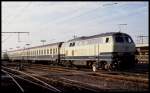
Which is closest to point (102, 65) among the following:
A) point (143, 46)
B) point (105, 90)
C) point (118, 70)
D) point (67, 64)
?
point (118, 70)

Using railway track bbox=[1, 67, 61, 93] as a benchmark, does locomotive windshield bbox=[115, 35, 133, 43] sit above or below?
above

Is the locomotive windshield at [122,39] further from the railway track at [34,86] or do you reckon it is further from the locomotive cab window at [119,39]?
the railway track at [34,86]

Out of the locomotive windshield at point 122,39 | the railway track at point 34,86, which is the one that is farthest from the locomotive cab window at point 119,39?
the railway track at point 34,86

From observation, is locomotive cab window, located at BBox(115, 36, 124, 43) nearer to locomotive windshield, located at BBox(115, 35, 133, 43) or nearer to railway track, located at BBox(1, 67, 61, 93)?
locomotive windshield, located at BBox(115, 35, 133, 43)

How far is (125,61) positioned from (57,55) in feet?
55.7

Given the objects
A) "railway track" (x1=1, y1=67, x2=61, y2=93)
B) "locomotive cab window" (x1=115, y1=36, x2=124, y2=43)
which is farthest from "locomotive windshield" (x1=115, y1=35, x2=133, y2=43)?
"railway track" (x1=1, y1=67, x2=61, y2=93)

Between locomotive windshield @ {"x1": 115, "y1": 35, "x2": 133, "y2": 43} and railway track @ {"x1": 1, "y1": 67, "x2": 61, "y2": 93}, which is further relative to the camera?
locomotive windshield @ {"x1": 115, "y1": 35, "x2": 133, "y2": 43}

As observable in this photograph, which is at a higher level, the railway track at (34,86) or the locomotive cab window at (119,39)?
the locomotive cab window at (119,39)

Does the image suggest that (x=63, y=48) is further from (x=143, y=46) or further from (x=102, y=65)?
(x=143, y=46)

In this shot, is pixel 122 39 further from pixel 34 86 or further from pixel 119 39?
pixel 34 86

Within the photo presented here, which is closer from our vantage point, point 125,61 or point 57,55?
point 125,61

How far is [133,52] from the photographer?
26938 millimetres

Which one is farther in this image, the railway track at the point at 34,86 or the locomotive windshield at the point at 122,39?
the locomotive windshield at the point at 122,39

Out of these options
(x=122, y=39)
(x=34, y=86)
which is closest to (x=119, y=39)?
(x=122, y=39)
